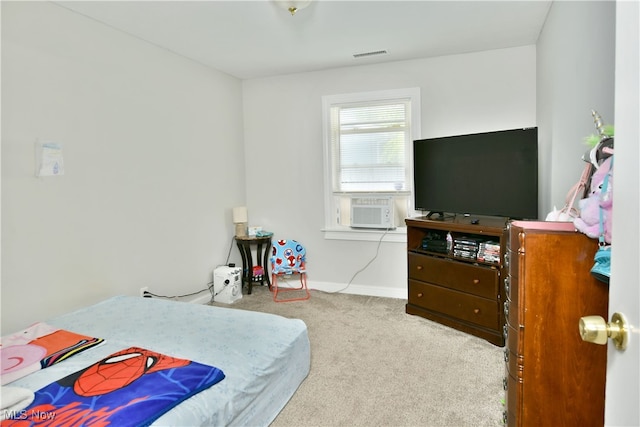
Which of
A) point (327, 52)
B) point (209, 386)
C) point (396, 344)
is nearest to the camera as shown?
point (209, 386)

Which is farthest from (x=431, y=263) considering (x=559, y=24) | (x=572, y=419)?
(x=572, y=419)

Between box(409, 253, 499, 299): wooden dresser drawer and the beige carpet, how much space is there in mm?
365

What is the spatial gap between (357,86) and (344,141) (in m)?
0.59

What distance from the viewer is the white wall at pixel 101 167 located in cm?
237

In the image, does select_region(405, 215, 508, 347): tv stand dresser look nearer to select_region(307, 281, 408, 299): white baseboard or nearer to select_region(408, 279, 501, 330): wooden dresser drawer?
select_region(408, 279, 501, 330): wooden dresser drawer

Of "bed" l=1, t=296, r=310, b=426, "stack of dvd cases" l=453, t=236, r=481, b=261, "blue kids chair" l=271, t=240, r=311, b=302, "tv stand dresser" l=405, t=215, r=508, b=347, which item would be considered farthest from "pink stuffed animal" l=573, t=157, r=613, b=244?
"blue kids chair" l=271, t=240, r=311, b=302

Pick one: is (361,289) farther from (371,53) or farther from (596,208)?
(596,208)

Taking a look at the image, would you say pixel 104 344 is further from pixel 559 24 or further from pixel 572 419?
pixel 559 24

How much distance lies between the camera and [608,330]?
2.32 feet

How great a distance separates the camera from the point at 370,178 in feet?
13.8

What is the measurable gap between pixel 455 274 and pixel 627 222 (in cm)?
264

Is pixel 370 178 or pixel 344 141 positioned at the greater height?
pixel 344 141

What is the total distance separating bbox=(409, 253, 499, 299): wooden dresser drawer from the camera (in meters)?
2.99

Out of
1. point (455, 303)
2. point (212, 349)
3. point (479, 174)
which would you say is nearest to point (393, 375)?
point (455, 303)
